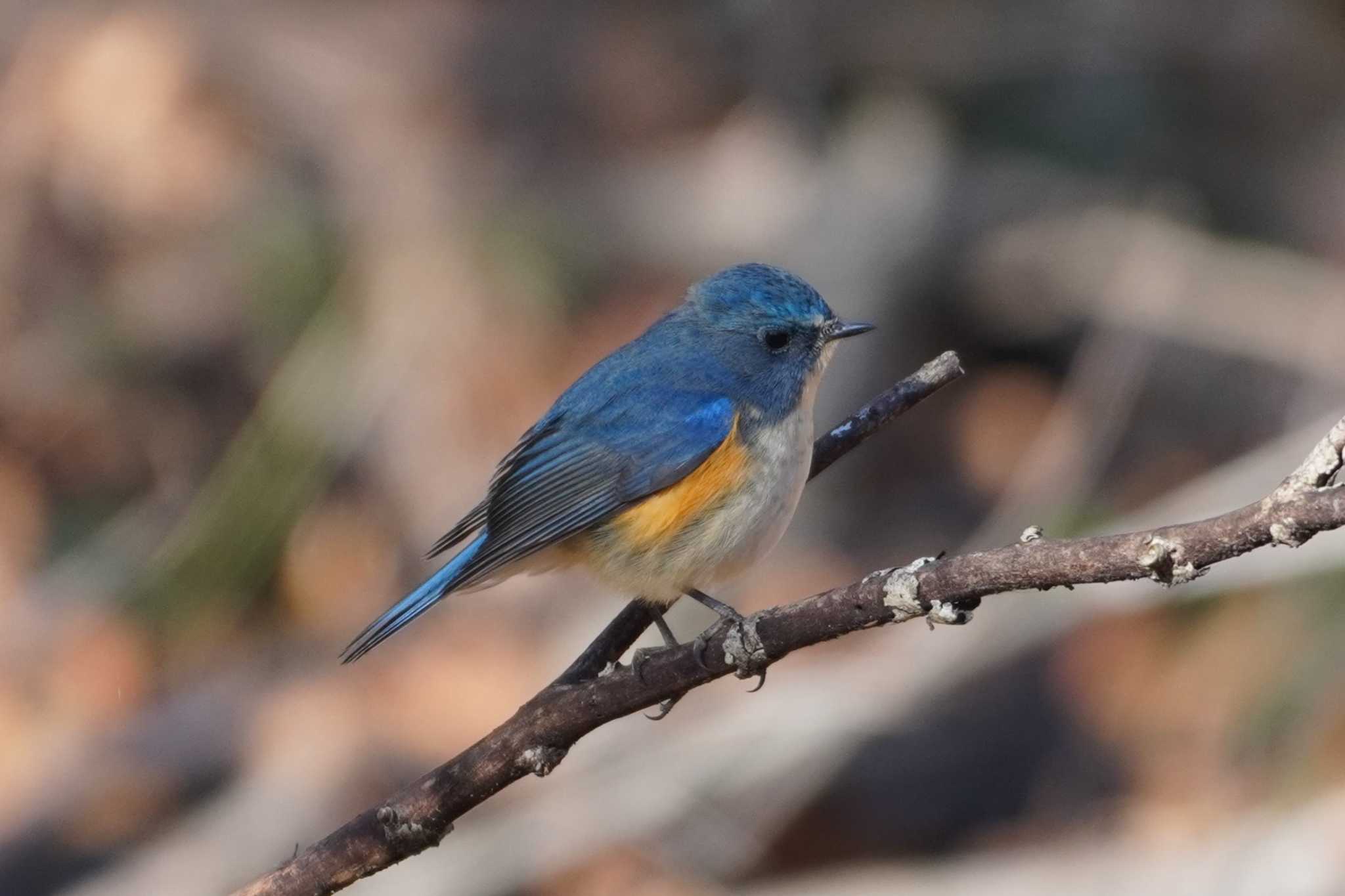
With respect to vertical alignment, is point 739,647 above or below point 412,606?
below

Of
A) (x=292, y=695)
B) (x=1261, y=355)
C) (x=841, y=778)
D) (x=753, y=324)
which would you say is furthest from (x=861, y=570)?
(x=753, y=324)

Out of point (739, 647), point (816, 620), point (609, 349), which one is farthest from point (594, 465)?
point (609, 349)

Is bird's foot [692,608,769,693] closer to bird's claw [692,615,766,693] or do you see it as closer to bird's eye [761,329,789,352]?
bird's claw [692,615,766,693]

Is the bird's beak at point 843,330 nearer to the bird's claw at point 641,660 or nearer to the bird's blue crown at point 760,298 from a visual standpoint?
the bird's blue crown at point 760,298

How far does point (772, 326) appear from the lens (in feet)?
12.1

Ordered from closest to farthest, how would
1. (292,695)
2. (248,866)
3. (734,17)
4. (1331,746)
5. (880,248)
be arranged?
1. (1331,746)
2. (248,866)
3. (292,695)
4. (880,248)
5. (734,17)

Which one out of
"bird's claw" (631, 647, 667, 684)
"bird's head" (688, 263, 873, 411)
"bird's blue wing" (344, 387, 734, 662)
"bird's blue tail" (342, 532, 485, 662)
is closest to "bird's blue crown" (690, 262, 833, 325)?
"bird's head" (688, 263, 873, 411)

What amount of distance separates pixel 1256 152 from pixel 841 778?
337cm

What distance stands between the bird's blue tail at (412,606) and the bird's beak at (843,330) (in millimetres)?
923

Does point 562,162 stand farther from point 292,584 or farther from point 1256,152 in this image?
point 1256,152

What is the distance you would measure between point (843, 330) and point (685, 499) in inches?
24.4

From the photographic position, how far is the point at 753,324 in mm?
3695

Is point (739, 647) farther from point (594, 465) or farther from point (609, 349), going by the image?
point (609, 349)

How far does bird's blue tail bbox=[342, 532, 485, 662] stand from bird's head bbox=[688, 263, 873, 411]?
2.38 feet
